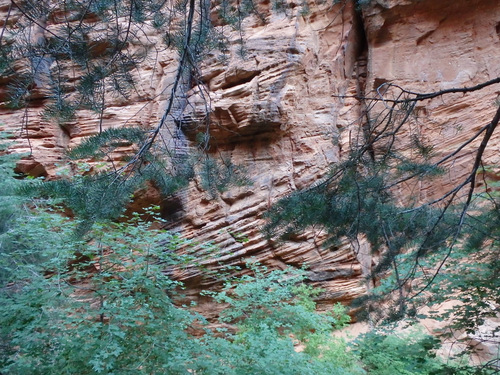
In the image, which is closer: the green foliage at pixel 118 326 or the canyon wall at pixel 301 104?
the green foliage at pixel 118 326

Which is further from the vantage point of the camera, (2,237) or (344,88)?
(344,88)

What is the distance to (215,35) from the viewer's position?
295 centimetres

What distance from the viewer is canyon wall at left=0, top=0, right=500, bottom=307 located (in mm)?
7500

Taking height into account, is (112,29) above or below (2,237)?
above

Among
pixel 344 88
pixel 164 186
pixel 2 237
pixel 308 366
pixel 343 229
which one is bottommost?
pixel 308 366

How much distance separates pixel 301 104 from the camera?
8.09 meters

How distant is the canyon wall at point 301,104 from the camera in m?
7.50

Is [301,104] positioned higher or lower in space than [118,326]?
higher

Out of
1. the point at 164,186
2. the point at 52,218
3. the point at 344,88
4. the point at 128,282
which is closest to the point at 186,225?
the point at 52,218

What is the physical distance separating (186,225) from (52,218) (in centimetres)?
334

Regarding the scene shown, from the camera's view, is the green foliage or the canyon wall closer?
the green foliage

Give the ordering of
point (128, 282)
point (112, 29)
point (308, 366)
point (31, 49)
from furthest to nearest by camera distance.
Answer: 1. point (128, 282)
2. point (308, 366)
3. point (112, 29)
4. point (31, 49)

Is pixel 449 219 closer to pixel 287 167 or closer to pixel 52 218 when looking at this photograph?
pixel 52 218

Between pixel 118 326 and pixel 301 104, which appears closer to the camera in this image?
pixel 118 326
